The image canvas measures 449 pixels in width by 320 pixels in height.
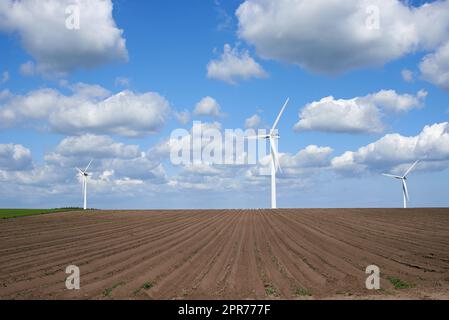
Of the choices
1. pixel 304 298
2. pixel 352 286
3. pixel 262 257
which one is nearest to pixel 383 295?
pixel 352 286

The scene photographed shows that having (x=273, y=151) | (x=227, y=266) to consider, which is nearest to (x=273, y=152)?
(x=273, y=151)

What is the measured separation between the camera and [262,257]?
21.7m
